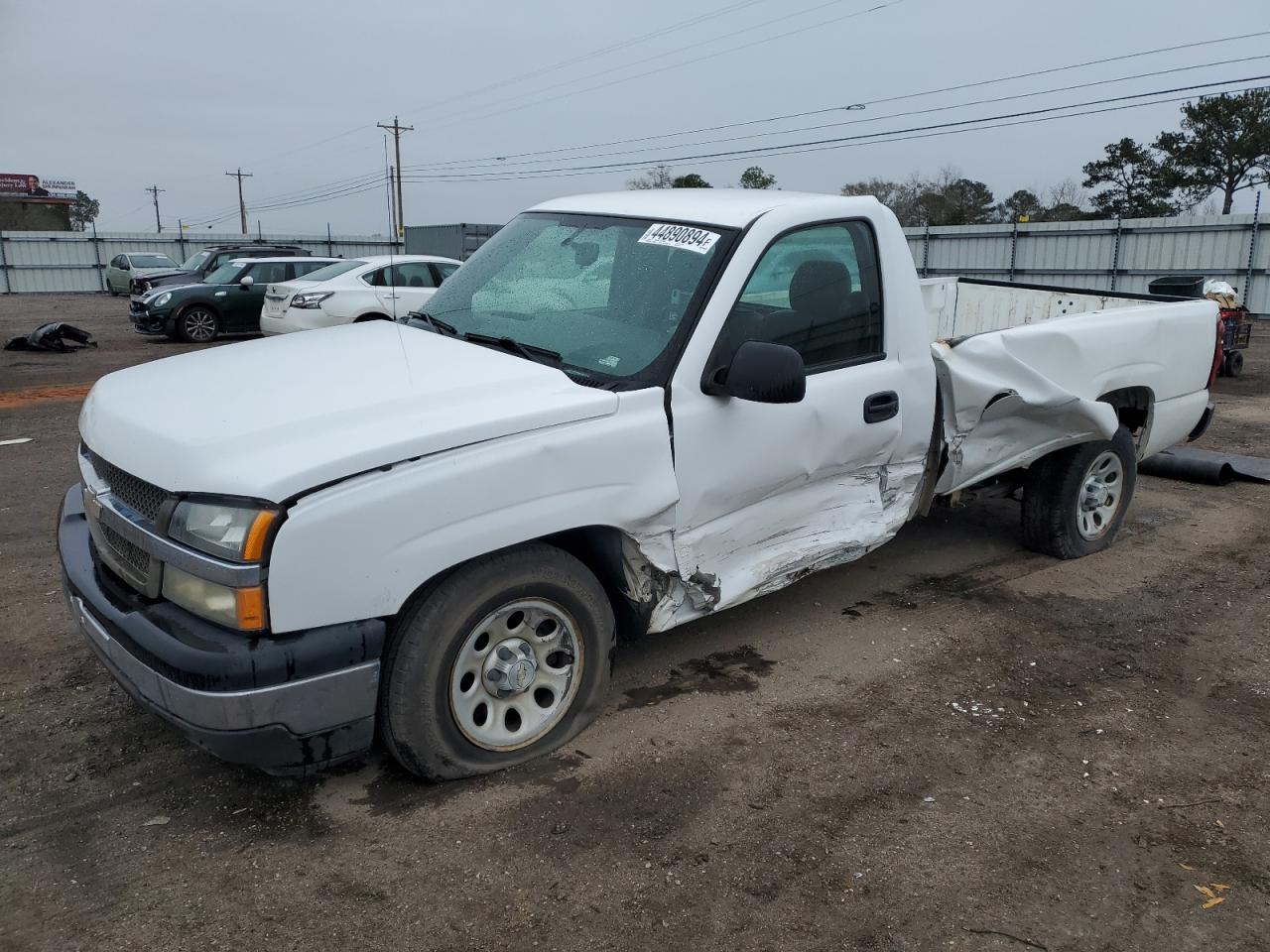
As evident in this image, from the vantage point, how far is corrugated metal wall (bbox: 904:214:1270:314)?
2303cm

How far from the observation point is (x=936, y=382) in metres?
4.64

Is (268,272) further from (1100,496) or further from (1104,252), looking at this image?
(1104,252)

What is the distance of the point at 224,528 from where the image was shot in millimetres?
2771

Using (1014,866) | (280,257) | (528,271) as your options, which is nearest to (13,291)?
(280,257)

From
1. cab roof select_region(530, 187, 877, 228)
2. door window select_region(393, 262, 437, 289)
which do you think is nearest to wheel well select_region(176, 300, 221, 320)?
door window select_region(393, 262, 437, 289)

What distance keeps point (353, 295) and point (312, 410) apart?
37.9 ft

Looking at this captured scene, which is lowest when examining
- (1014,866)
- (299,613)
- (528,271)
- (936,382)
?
(1014,866)

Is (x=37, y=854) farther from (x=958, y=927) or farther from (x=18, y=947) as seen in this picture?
(x=958, y=927)

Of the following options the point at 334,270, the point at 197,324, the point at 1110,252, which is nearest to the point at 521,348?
the point at 334,270

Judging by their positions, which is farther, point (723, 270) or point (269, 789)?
point (723, 270)

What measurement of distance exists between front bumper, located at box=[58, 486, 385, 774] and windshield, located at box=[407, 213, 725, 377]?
4.48 ft

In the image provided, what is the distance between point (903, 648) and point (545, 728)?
188cm

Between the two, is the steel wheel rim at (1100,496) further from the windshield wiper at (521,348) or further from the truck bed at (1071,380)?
the windshield wiper at (521,348)

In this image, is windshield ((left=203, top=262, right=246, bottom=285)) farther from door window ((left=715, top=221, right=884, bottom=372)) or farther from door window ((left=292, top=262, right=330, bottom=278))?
door window ((left=715, top=221, right=884, bottom=372))
